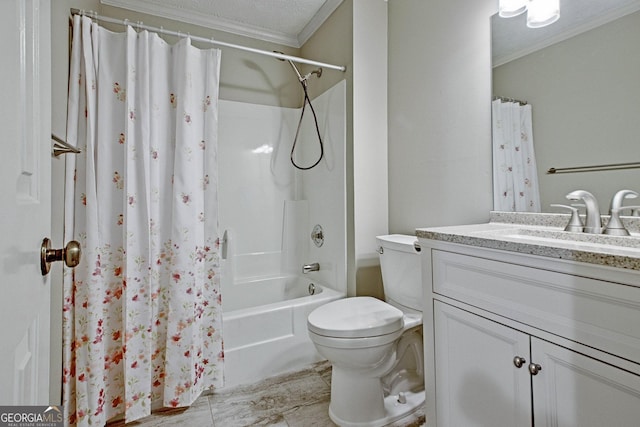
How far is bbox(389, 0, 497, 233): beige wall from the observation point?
149cm

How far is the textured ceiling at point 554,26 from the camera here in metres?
1.08

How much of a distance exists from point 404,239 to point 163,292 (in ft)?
4.32

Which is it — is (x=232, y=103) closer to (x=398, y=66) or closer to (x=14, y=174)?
(x=398, y=66)

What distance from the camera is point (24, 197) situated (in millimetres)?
493

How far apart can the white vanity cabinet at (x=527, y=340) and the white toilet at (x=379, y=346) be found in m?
0.29

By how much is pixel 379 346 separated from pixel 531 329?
0.66m

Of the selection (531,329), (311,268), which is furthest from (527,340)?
(311,268)

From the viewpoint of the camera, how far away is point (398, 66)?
1.94 meters

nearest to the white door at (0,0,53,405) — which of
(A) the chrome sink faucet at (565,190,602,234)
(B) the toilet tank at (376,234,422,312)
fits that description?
(B) the toilet tank at (376,234,422,312)

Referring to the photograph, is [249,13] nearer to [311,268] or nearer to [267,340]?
[311,268]

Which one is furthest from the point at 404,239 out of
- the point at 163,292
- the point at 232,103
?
the point at 232,103

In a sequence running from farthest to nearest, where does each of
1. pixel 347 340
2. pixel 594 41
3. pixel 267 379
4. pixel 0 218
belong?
1. pixel 267 379
2. pixel 347 340
3. pixel 594 41
4. pixel 0 218

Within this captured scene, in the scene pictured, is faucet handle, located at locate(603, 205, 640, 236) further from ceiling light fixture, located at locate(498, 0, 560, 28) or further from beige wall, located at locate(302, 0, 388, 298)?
beige wall, located at locate(302, 0, 388, 298)

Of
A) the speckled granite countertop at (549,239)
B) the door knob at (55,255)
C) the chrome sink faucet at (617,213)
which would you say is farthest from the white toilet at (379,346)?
the door knob at (55,255)
